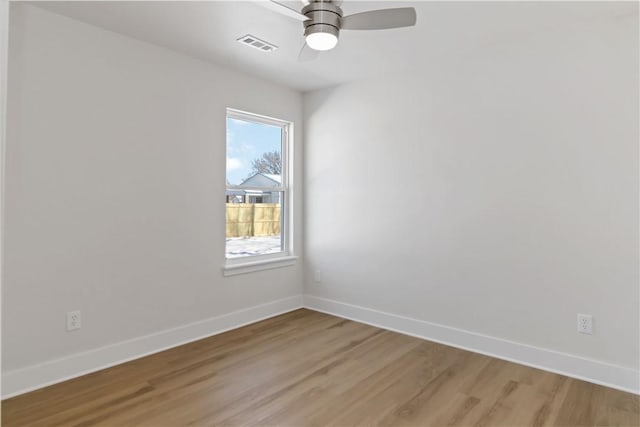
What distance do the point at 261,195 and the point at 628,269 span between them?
3.24 meters

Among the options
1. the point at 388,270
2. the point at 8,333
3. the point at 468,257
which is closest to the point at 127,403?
the point at 8,333

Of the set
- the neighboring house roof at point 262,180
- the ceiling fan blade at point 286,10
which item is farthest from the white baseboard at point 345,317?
the ceiling fan blade at point 286,10

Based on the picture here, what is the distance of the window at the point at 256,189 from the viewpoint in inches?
153

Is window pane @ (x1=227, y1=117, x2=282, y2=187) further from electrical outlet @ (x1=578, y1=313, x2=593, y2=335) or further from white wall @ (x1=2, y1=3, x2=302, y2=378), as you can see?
electrical outlet @ (x1=578, y1=313, x2=593, y2=335)

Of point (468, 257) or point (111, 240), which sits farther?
point (468, 257)

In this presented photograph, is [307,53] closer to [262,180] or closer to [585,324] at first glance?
[262,180]

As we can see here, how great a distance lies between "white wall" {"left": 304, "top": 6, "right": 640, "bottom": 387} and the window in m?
0.57

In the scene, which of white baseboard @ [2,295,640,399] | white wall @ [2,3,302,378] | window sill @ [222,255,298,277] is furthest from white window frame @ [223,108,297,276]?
white baseboard @ [2,295,640,399]

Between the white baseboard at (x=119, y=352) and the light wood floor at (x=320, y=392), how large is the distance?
3.1 inches

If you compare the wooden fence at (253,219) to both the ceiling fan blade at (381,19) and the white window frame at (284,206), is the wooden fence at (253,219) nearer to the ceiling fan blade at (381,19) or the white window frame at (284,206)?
the white window frame at (284,206)

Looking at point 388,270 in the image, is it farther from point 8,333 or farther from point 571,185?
point 8,333

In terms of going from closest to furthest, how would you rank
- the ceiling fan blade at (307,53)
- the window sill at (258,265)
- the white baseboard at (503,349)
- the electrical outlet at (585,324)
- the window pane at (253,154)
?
the ceiling fan blade at (307,53) < the white baseboard at (503,349) < the electrical outlet at (585,324) < the window sill at (258,265) < the window pane at (253,154)

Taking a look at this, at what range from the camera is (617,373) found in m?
2.62

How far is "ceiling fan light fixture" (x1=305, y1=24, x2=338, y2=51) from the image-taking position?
7.04ft
